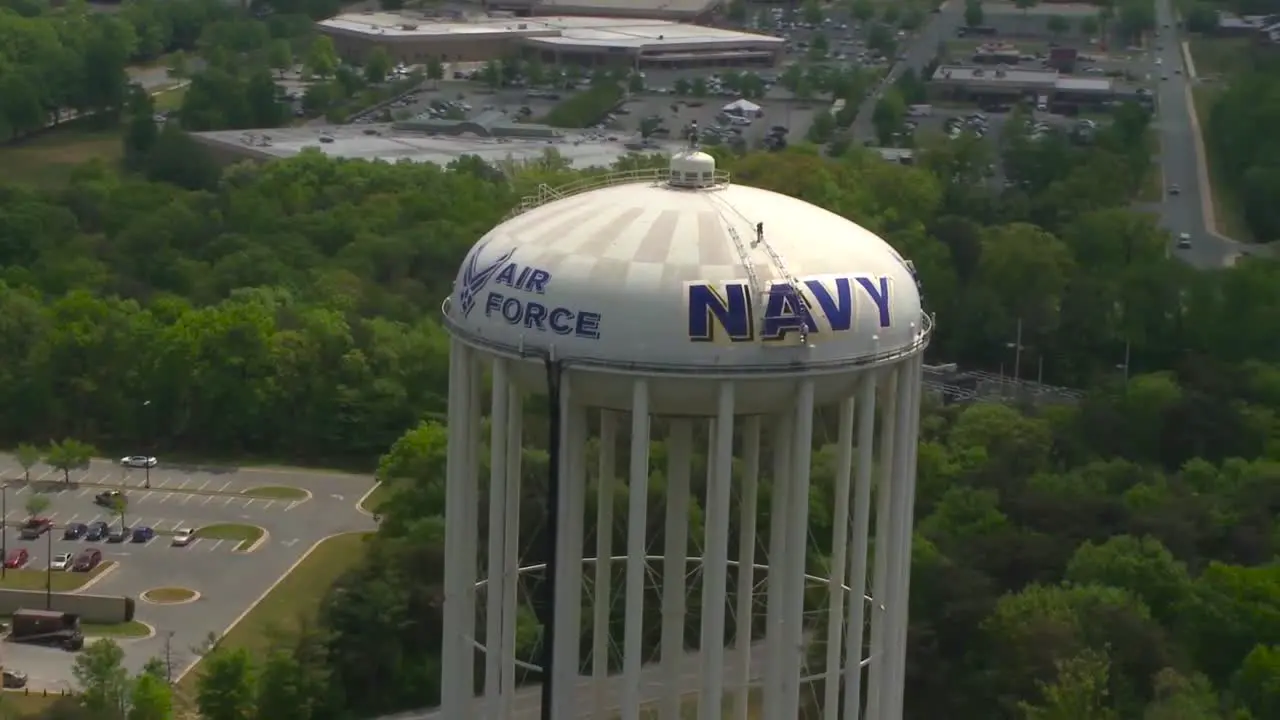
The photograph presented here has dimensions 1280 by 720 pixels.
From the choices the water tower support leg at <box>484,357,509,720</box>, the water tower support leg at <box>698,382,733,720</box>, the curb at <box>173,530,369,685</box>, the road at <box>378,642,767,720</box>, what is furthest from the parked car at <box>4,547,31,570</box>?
the water tower support leg at <box>698,382,733,720</box>

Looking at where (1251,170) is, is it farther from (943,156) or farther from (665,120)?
(665,120)

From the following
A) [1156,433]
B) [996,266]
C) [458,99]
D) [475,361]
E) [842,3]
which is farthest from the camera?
[842,3]

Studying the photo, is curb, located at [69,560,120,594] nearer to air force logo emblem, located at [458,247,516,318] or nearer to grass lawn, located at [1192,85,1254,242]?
air force logo emblem, located at [458,247,516,318]

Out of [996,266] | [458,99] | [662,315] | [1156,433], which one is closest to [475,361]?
[662,315]

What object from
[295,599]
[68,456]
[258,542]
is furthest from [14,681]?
[68,456]

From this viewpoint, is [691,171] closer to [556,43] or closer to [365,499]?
[365,499]

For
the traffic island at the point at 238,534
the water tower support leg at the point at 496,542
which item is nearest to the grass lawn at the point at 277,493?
the traffic island at the point at 238,534
